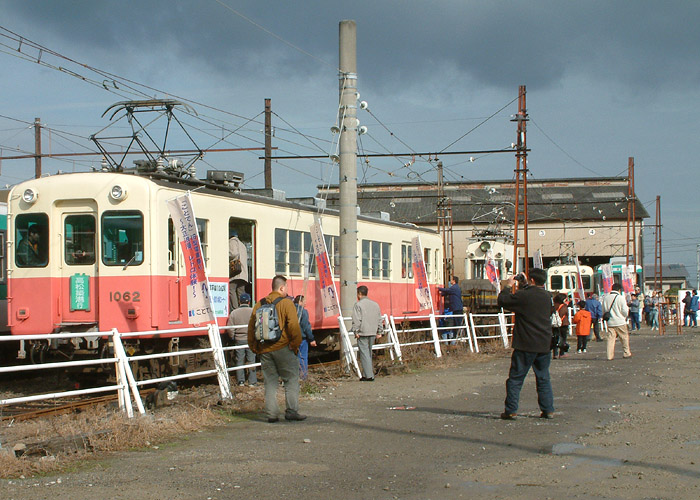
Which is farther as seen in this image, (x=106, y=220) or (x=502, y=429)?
(x=106, y=220)

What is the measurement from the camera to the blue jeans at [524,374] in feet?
31.4

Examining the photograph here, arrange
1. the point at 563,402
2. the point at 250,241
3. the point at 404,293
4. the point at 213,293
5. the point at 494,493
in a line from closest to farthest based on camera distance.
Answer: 1. the point at 494,493
2. the point at 563,402
3. the point at 213,293
4. the point at 250,241
5. the point at 404,293

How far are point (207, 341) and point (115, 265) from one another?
2.21 metres

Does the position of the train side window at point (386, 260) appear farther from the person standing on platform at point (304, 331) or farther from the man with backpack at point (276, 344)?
the man with backpack at point (276, 344)

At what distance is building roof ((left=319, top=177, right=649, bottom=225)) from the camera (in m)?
65.1

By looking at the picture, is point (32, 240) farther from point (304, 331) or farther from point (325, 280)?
point (325, 280)

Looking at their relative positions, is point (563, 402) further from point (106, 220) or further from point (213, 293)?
point (106, 220)

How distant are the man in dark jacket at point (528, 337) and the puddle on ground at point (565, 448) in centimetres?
136

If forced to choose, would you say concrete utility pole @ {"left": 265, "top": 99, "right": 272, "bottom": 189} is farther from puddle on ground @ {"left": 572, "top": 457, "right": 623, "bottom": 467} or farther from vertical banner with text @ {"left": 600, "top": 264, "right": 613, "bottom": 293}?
puddle on ground @ {"left": 572, "top": 457, "right": 623, "bottom": 467}

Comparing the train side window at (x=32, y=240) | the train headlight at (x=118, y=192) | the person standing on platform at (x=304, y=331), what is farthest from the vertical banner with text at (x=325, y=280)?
the train side window at (x=32, y=240)

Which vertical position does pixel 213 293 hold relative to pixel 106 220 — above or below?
below

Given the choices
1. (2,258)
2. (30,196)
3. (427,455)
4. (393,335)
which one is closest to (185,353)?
(30,196)

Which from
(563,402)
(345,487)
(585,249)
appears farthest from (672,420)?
A: (585,249)

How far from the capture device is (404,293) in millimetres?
22484
